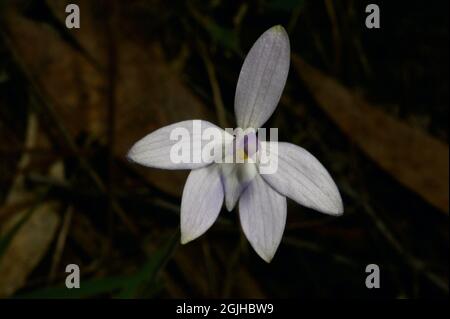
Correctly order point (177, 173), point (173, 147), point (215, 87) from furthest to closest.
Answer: point (215, 87)
point (177, 173)
point (173, 147)

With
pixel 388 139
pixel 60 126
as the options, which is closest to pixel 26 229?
pixel 60 126

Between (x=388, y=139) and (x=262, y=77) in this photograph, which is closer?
(x=262, y=77)

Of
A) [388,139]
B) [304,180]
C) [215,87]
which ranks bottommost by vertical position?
[304,180]

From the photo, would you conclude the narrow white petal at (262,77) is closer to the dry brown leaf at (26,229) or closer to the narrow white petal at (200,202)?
the narrow white petal at (200,202)

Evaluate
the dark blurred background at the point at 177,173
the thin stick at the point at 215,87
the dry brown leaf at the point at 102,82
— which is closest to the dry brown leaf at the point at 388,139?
the dark blurred background at the point at 177,173

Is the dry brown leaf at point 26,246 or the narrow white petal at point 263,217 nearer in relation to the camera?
the narrow white petal at point 263,217

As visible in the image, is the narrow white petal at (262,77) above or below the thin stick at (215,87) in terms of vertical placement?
below

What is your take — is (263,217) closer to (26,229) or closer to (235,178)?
(235,178)

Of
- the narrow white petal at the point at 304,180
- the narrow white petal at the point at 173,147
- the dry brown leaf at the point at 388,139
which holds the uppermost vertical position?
the dry brown leaf at the point at 388,139
